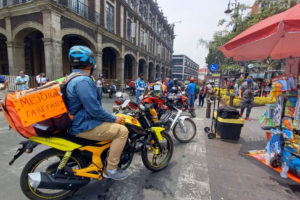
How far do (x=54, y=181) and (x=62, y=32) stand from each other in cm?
1125

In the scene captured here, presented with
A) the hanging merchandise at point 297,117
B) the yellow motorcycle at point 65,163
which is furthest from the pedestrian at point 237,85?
the yellow motorcycle at point 65,163

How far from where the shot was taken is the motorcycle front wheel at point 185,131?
160 inches

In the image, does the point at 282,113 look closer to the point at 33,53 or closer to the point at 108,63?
the point at 33,53

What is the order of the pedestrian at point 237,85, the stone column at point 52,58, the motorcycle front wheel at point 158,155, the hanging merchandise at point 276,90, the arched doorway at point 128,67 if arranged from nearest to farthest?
the motorcycle front wheel at point 158,155
the hanging merchandise at point 276,90
the stone column at point 52,58
the pedestrian at point 237,85
the arched doorway at point 128,67

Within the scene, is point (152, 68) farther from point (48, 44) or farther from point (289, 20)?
point (289, 20)

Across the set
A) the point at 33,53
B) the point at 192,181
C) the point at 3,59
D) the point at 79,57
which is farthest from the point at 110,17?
the point at 192,181

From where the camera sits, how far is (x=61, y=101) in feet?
5.41

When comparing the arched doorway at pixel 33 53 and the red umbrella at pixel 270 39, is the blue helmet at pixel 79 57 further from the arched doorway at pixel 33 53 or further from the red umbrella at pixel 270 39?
the arched doorway at pixel 33 53

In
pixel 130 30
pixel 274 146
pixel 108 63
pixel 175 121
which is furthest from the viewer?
pixel 108 63

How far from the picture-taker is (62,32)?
33.9ft

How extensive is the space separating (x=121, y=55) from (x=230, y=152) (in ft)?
53.6

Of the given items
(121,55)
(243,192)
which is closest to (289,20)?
(243,192)

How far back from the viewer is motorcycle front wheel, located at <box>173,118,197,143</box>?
4.07 m

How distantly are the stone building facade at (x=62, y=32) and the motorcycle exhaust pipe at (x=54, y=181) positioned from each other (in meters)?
10.1
